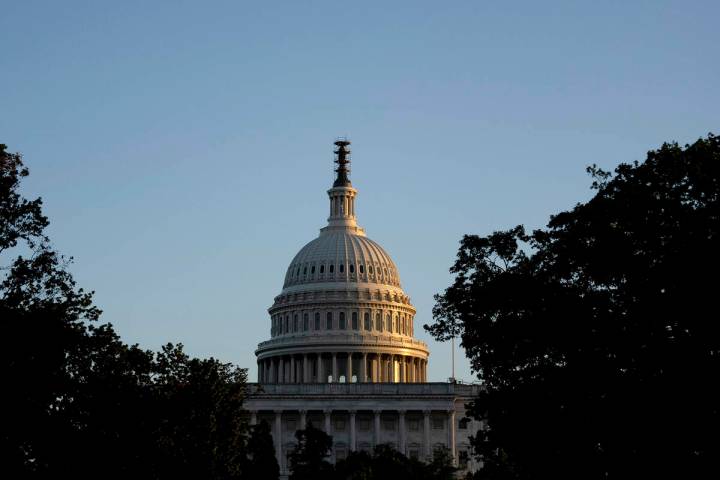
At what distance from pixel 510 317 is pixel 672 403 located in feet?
55.3

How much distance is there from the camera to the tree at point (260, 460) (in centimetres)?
13988

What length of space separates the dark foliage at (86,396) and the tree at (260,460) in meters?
26.9

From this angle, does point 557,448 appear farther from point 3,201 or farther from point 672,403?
point 3,201

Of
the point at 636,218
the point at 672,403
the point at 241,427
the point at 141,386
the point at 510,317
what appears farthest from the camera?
the point at 241,427

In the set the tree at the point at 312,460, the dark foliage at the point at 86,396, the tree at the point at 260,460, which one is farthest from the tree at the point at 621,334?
the tree at the point at 312,460

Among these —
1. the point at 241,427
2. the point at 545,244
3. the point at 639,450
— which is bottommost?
the point at 639,450

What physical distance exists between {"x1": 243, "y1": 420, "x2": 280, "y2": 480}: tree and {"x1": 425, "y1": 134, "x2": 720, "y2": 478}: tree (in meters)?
49.8

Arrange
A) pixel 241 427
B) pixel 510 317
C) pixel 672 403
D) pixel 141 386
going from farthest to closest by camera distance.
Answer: pixel 241 427
pixel 141 386
pixel 510 317
pixel 672 403

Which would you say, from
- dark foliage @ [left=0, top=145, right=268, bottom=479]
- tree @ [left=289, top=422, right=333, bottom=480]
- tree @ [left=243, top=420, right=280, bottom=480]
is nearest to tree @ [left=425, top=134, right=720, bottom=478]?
dark foliage @ [left=0, top=145, right=268, bottom=479]

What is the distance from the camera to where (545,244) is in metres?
94.9

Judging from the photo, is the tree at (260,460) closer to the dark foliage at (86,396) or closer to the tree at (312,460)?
the tree at (312,460)

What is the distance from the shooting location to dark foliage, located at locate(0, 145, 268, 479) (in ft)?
263

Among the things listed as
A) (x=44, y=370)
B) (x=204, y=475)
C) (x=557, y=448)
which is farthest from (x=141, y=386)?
(x=557, y=448)

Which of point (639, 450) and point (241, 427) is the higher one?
point (241, 427)
